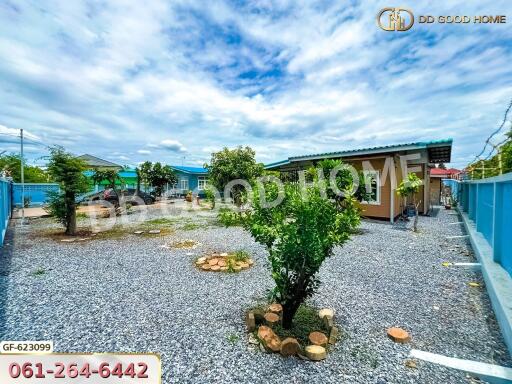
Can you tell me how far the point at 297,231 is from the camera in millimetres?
2754

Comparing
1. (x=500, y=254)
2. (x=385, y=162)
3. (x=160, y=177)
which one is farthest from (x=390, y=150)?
(x=160, y=177)

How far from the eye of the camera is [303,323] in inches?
123

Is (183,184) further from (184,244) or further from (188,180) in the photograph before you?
(184,244)

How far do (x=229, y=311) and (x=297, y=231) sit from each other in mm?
1648

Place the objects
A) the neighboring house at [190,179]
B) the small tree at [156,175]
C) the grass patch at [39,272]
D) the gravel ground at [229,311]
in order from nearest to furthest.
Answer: the gravel ground at [229,311]
the grass patch at [39,272]
the small tree at [156,175]
the neighboring house at [190,179]

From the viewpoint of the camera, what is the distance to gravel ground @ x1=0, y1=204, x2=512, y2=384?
2428 millimetres

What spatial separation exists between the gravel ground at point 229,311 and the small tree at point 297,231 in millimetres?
725

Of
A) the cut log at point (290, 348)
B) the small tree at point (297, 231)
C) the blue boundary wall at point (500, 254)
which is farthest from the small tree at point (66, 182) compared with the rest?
the blue boundary wall at point (500, 254)

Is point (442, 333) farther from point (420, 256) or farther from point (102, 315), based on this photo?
point (102, 315)

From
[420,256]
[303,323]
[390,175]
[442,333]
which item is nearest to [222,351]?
[303,323]

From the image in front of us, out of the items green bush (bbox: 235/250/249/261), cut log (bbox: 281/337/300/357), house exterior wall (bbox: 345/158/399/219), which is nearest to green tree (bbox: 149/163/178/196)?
house exterior wall (bbox: 345/158/399/219)

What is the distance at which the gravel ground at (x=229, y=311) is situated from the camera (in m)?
2.43

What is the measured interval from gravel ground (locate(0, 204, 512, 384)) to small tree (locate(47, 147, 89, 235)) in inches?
87.8

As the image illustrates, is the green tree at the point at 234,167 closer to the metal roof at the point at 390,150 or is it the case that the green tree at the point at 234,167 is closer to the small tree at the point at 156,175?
the metal roof at the point at 390,150
